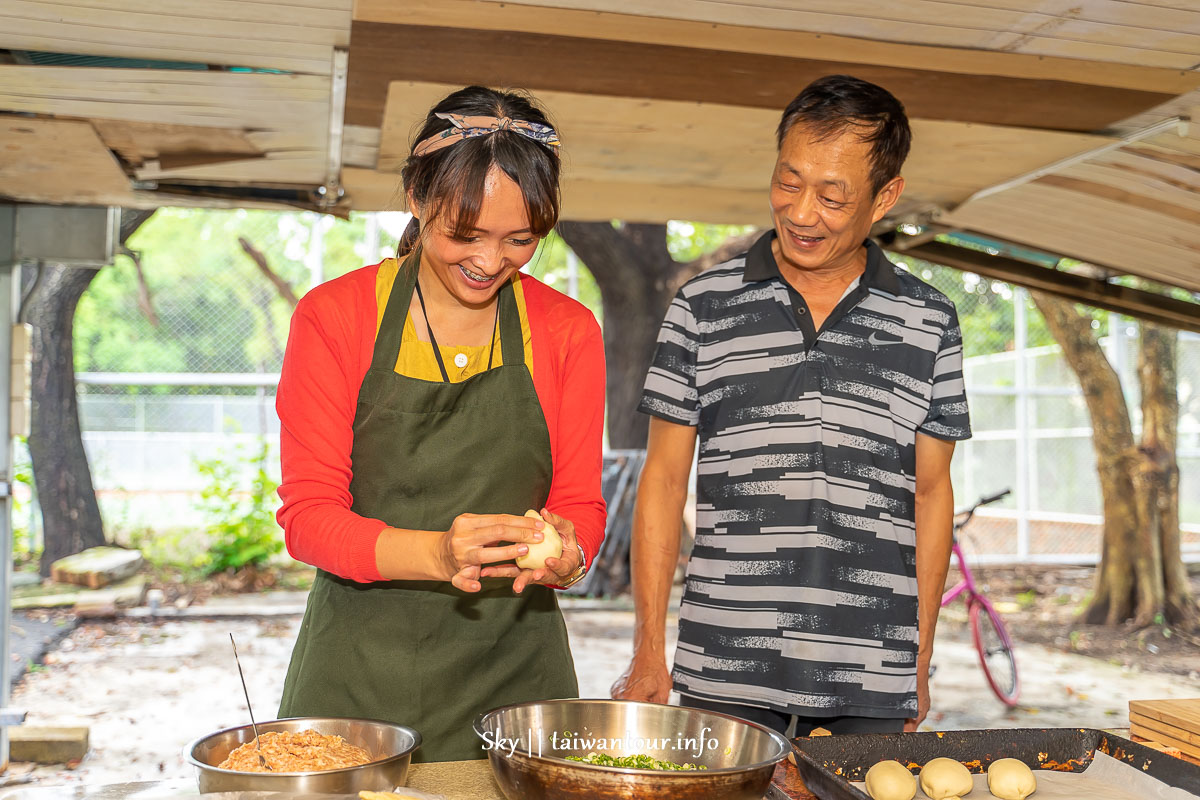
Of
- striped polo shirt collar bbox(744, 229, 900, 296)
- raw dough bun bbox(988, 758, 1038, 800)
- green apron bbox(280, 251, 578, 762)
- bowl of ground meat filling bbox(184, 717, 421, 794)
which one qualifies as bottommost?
raw dough bun bbox(988, 758, 1038, 800)

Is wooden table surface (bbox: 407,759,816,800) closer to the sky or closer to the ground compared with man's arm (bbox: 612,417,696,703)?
closer to the ground

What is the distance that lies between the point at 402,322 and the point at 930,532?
124cm

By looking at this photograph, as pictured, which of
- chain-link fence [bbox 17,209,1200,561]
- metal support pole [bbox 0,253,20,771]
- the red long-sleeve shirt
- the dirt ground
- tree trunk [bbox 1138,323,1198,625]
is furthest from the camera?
chain-link fence [bbox 17,209,1200,561]

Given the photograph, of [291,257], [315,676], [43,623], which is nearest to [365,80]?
[315,676]

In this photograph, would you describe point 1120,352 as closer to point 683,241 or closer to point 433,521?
point 683,241

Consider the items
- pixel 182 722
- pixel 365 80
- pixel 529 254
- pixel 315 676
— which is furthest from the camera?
pixel 182 722

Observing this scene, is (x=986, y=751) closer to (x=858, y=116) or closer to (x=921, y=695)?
(x=921, y=695)

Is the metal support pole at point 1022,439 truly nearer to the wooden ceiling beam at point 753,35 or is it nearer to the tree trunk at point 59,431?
the tree trunk at point 59,431

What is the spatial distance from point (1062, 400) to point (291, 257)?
11.7 m

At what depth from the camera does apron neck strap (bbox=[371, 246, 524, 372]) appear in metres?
1.97

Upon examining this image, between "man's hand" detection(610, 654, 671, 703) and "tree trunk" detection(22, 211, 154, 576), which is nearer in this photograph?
"man's hand" detection(610, 654, 671, 703)

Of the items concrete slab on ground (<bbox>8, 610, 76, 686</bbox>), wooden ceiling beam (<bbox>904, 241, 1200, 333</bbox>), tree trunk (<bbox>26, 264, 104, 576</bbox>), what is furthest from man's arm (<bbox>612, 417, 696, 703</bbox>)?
tree trunk (<bbox>26, 264, 104, 576</bbox>)

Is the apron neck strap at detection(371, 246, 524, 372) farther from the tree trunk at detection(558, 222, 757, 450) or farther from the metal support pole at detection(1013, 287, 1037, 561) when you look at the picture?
the metal support pole at detection(1013, 287, 1037, 561)

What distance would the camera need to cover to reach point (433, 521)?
1993 millimetres
